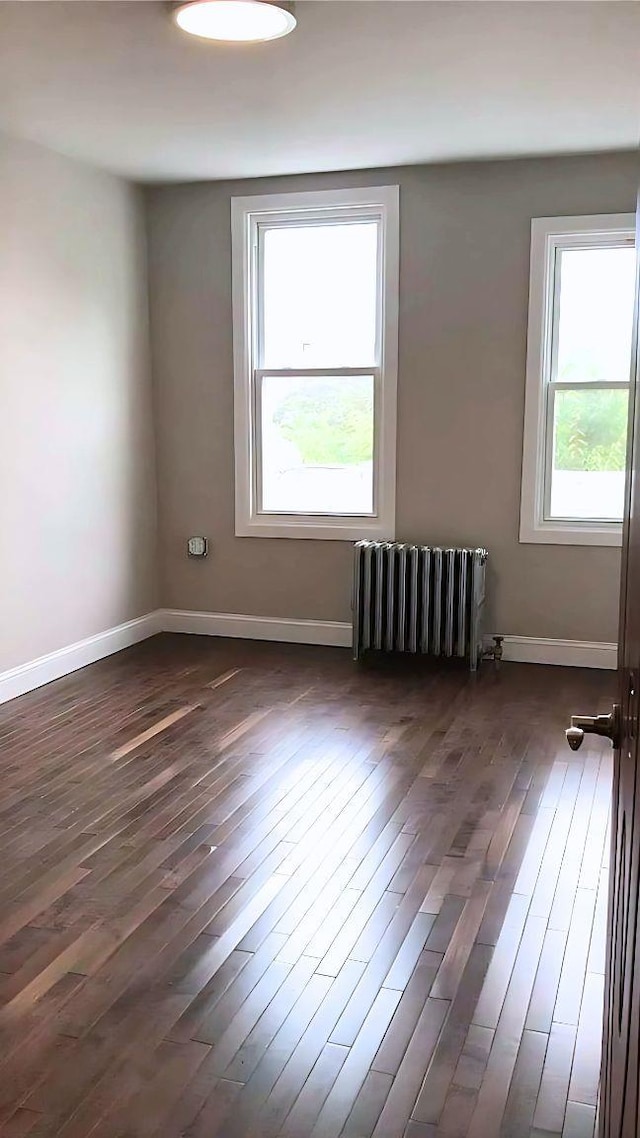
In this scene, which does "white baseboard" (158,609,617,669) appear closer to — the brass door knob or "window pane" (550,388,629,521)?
"window pane" (550,388,629,521)

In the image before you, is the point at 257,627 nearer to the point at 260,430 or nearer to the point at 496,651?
the point at 260,430

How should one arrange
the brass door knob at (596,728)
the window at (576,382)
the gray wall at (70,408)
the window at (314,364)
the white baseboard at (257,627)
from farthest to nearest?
the white baseboard at (257,627)
the window at (314,364)
the window at (576,382)
the gray wall at (70,408)
the brass door knob at (596,728)

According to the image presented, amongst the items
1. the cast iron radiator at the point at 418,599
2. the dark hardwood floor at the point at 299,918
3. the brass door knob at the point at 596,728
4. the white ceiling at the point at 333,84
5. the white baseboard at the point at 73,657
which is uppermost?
the white ceiling at the point at 333,84

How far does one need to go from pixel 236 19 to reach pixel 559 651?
11.7 ft

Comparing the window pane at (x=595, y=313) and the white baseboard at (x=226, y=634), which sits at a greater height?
the window pane at (x=595, y=313)

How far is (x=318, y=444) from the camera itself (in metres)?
5.89

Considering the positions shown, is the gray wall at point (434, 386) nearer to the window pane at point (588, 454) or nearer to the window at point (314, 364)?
the window at point (314, 364)

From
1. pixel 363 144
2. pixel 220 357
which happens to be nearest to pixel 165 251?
pixel 220 357

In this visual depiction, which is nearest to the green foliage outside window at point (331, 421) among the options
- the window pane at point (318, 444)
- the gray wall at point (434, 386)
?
the window pane at point (318, 444)

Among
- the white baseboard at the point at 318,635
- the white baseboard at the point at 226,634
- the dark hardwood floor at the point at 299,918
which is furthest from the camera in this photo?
the white baseboard at the point at 318,635

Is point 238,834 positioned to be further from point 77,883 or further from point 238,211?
point 238,211

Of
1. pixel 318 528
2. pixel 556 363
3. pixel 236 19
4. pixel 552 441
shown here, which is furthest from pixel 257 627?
pixel 236 19

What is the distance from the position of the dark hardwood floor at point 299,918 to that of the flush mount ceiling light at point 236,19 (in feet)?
8.71

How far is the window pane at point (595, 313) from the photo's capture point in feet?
17.2
